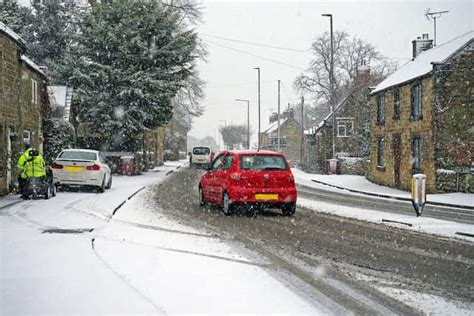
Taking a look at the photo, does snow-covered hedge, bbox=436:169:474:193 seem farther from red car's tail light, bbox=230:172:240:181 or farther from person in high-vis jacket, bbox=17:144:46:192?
person in high-vis jacket, bbox=17:144:46:192

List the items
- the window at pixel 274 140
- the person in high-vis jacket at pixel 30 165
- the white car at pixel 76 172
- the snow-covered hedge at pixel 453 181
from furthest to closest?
the window at pixel 274 140, the snow-covered hedge at pixel 453 181, the white car at pixel 76 172, the person in high-vis jacket at pixel 30 165

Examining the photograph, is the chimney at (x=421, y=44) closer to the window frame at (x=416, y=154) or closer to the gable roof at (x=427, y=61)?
the gable roof at (x=427, y=61)

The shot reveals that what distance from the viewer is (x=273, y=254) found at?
8312 mm

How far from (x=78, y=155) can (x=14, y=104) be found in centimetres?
292

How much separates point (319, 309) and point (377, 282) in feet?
4.93

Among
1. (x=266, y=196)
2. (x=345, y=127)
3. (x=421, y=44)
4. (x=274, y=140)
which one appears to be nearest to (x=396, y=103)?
(x=421, y=44)

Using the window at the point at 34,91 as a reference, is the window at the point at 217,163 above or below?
below

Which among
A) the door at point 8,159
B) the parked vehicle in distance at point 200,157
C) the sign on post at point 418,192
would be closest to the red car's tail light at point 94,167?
the door at point 8,159

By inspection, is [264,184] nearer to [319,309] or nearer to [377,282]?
[377,282]

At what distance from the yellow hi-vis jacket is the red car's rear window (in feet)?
21.2

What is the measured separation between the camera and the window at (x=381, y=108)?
104 feet

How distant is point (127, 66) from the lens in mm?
34750

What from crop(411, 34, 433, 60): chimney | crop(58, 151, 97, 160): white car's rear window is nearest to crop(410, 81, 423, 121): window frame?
crop(411, 34, 433, 60): chimney

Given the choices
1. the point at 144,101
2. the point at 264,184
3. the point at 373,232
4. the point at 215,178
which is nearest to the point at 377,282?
the point at 373,232
